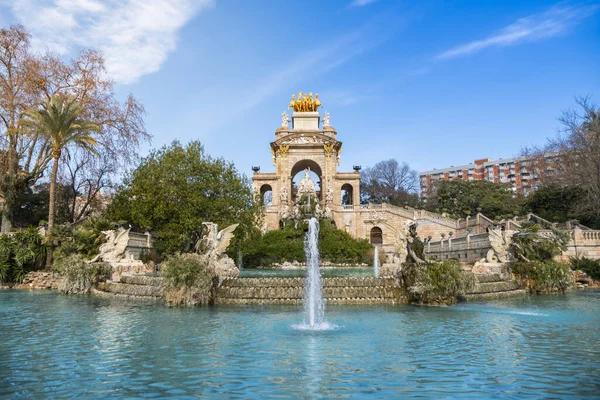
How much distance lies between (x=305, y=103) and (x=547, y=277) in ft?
151

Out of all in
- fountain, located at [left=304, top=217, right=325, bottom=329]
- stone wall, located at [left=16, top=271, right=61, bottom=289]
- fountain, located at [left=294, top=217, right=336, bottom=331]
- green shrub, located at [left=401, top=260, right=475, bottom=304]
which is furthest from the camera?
stone wall, located at [left=16, top=271, right=61, bottom=289]

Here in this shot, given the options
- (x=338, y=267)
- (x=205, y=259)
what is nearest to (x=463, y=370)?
(x=205, y=259)

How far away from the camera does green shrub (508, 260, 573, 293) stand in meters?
17.1

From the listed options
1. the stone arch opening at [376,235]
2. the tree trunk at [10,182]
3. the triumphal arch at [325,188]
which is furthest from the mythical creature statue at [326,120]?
the tree trunk at [10,182]

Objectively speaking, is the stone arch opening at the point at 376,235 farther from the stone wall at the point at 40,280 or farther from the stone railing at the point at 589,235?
the stone wall at the point at 40,280

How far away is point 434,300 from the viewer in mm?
13805

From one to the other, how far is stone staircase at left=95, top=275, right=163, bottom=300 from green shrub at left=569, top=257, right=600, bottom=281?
1907 cm

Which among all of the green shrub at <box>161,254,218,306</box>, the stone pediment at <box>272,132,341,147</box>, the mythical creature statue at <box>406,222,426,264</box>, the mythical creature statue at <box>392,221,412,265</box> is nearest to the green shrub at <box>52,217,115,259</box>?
the green shrub at <box>161,254,218,306</box>

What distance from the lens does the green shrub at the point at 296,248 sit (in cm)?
3728

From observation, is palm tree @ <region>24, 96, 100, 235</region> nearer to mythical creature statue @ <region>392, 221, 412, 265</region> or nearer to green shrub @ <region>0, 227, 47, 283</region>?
green shrub @ <region>0, 227, 47, 283</region>

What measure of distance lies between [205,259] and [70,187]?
26434mm

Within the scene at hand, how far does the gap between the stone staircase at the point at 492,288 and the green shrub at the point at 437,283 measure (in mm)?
1398

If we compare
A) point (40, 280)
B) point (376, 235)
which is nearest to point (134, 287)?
point (40, 280)

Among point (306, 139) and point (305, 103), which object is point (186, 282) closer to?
point (306, 139)
